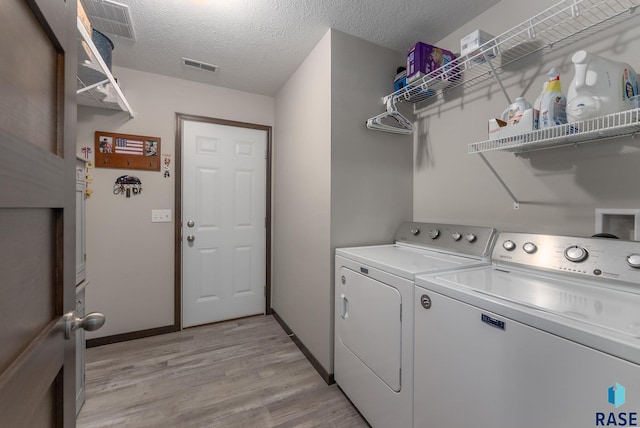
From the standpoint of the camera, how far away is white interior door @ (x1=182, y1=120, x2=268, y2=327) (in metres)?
2.67

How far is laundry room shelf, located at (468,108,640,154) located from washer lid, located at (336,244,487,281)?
629 millimetres

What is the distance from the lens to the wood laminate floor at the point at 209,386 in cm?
156

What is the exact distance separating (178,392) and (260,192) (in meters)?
1.89

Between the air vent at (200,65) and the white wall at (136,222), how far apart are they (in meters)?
0.32

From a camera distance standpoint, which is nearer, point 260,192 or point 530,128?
point 530,128

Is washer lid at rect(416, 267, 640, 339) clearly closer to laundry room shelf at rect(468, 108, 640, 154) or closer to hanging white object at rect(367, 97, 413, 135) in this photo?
laundry room shelf at rect(468, 108, 640, 154)

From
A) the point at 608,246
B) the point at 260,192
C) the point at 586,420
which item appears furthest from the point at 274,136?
the point at 586,420

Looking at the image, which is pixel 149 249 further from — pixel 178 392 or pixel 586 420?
pixel 586 420

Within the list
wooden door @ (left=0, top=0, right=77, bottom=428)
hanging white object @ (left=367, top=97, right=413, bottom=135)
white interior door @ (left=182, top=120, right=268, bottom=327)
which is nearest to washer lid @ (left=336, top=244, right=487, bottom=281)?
hanging white object @ (left=367, top=97, right=413, bottom=135)

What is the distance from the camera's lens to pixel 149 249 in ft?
8.25

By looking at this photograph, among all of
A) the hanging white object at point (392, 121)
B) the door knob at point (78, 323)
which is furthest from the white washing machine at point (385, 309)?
the door knob at point (78, 323)

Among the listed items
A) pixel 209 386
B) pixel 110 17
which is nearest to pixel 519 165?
pixel 209 386

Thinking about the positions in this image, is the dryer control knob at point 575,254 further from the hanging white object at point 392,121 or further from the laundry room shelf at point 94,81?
the laundry room shelf at point 94,81

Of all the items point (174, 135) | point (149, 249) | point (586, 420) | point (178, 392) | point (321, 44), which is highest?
point (321, 44)
